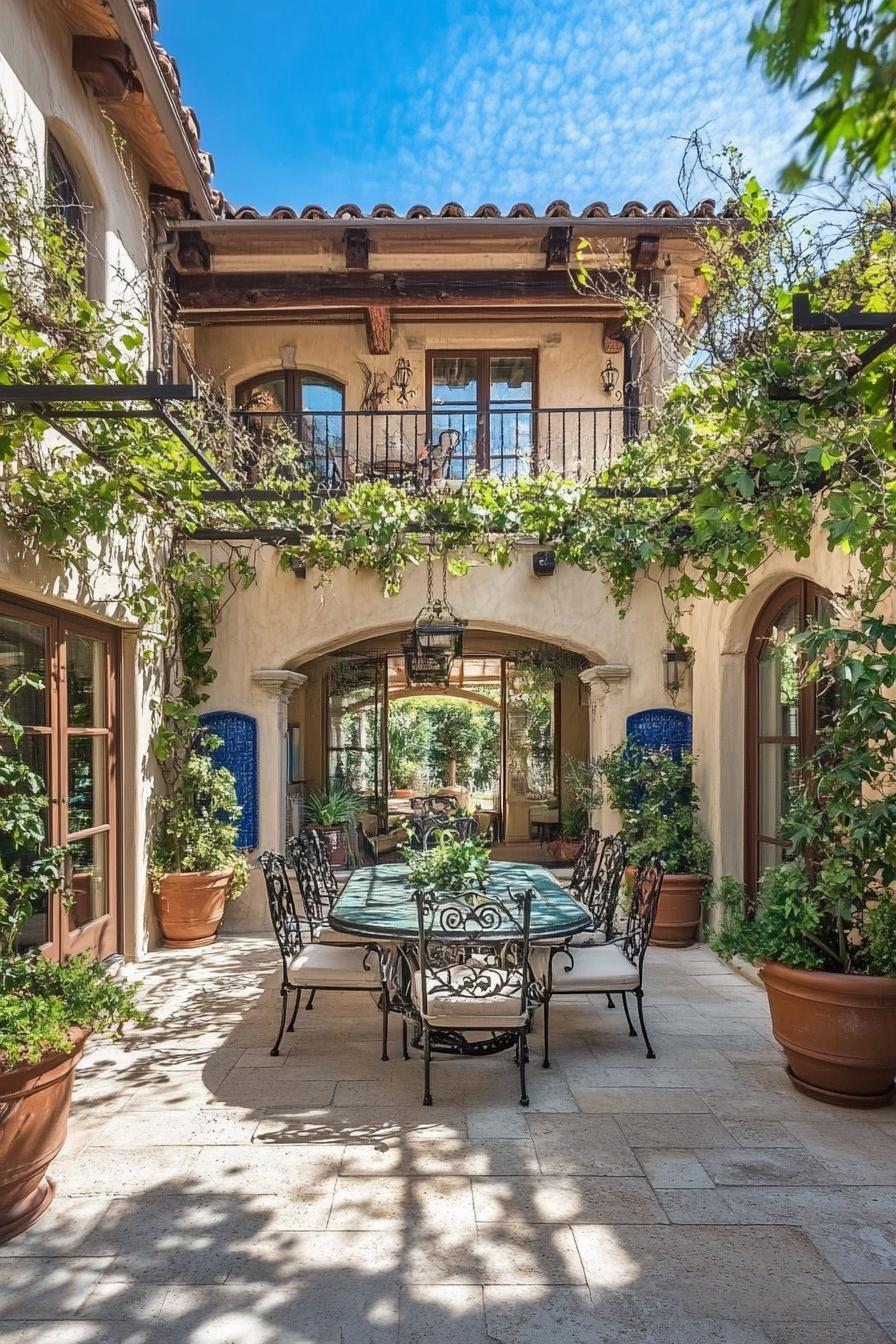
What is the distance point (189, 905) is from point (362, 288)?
5011 millimetres

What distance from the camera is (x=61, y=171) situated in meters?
4.45

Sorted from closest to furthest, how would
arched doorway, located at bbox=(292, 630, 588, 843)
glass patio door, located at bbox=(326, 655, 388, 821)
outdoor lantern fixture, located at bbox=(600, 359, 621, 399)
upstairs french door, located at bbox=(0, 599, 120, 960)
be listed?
upstairs french door, located at bbox=(0, 599, 120, 960) → outdoor lantern fixture, located at bbox=(600, 359, 621, 399) → arched doorway, located at bbox=(292, 630, 588, 843) → glass patio door, located at bbox=(326, 655, 388, 821)

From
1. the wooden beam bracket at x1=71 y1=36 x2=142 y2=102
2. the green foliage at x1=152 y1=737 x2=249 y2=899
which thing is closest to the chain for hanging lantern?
the green foliage at x1=152 y1=737 x2=249 y2=899

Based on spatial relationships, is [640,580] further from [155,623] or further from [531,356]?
[155,623]

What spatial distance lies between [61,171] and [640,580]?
189 inches

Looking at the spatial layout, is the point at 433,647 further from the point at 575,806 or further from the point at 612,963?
the point at 575,806

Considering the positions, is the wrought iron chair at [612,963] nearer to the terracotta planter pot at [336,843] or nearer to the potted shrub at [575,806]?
the potted shrub at [575,806]

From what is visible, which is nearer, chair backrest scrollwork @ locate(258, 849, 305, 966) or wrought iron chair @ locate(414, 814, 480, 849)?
chair backrest scrollwork @ locate(258, 849, 305, 966)

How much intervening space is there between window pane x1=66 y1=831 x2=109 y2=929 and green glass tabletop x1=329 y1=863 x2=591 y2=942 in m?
1.62

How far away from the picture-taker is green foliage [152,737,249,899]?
6.04 m

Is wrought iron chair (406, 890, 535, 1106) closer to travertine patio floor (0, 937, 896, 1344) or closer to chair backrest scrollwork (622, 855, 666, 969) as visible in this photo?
travertine patio floor (0, 937, 896, 1344)

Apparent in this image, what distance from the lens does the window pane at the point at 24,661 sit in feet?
13.5

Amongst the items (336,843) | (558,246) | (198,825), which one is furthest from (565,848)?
(558,246)

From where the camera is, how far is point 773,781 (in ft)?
17.9
